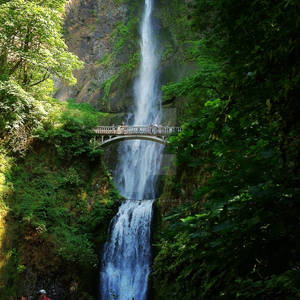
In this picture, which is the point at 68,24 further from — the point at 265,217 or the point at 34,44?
the point at 265,217

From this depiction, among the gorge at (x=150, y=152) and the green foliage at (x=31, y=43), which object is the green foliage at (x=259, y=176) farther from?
the green foliage at (x=31, y=43)

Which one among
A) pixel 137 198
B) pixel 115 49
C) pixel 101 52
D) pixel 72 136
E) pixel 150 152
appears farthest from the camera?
pixel 101 52

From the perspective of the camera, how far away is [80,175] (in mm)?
16703

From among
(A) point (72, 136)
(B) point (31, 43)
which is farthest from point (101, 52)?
(B) point (31, 43)

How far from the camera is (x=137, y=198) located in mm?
22188

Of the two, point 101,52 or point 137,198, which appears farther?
point 101,52

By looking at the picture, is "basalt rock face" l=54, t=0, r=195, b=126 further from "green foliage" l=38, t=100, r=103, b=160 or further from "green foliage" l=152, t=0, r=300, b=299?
"green foliage" l=152, t=0, r=300, b=299

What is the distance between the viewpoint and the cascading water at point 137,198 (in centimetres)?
1359

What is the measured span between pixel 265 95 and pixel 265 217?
76 centimetres

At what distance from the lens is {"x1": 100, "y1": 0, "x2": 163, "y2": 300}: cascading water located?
13.6m

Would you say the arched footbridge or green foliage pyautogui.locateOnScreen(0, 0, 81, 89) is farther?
the arched footbridge

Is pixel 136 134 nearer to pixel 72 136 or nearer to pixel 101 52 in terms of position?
pixel 72 136

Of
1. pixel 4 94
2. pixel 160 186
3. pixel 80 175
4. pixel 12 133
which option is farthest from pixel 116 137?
pixel 4 94

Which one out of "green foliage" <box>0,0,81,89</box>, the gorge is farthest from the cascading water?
"green foliage" <box>0,0,81,89</box>
